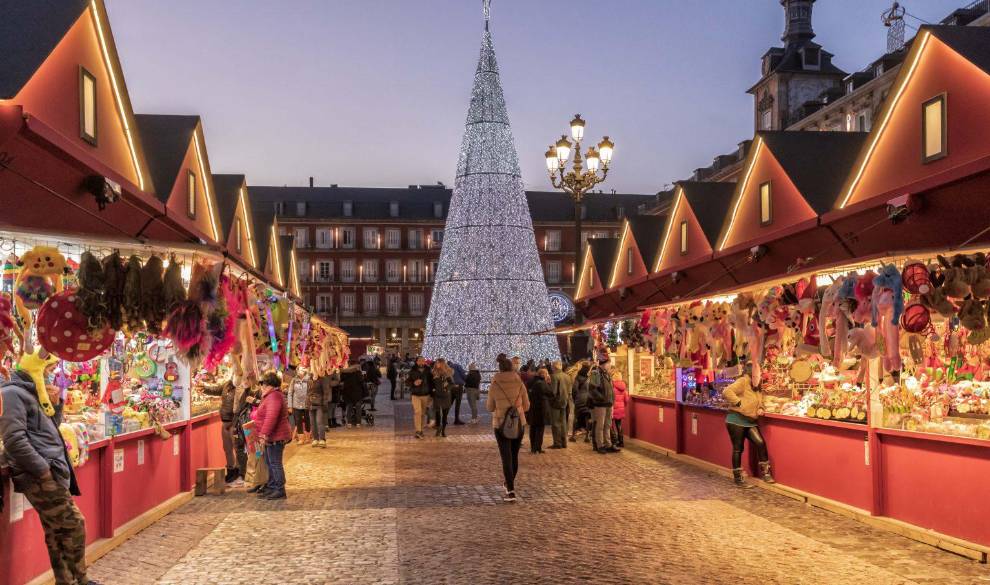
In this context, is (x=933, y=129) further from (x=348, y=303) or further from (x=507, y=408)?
(x=348, y=303)

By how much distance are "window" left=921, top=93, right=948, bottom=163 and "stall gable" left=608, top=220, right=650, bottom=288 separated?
14.8m

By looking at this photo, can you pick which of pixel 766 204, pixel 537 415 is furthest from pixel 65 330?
pixel 766 204

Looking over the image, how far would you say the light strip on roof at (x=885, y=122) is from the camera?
1330 centimetres

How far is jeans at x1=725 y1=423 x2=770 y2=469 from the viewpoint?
13.6 m

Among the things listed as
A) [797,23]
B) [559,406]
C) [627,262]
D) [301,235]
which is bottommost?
[559,406]

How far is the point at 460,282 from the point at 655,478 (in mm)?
19004

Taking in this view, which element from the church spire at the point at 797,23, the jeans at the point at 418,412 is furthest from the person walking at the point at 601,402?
the church spire at the point at 797,23

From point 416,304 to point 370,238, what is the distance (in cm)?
714

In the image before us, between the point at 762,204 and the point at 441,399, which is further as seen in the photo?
the point at 441,399

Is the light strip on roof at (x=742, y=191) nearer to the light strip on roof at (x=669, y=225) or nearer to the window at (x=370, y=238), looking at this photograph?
the light strip on roof at (x=669, y=225)

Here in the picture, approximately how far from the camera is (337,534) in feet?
34.5

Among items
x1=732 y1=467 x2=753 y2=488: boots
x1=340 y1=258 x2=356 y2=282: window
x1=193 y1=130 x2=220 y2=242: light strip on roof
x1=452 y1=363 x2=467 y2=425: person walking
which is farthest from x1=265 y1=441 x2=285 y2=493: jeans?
x1=340 y1=258 x2=356 y2=282: window

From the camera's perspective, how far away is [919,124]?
43.5 feet

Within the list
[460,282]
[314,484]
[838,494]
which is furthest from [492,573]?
[460,282]
